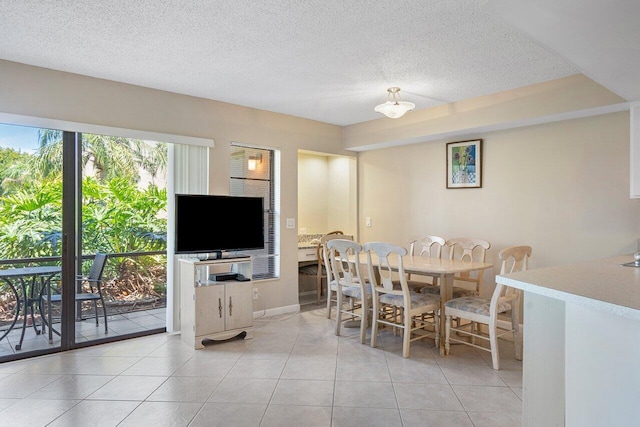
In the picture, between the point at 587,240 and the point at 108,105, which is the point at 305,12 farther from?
the point at 587,240

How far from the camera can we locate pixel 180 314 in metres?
3.89

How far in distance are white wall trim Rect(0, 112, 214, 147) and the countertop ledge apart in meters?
3.28

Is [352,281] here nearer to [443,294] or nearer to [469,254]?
[443,294]

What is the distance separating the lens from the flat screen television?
3.65 m

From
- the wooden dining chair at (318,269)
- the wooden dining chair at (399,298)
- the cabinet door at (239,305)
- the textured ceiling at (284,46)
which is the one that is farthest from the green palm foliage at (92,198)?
the wooden dining chair at (399,298)

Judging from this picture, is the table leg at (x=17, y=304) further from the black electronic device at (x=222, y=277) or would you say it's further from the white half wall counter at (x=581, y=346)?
the white half wall counter at (x=581, y=346)

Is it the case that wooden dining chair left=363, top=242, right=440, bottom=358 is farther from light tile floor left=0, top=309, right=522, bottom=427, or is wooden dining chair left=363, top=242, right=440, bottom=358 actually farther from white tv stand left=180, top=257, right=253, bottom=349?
white tv stand left=180, top=257, right=253, bottom=349

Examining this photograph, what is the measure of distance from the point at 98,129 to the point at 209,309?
1.95 meters

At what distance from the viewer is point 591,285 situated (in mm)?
1616

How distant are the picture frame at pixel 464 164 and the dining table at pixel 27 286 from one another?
13.8ft

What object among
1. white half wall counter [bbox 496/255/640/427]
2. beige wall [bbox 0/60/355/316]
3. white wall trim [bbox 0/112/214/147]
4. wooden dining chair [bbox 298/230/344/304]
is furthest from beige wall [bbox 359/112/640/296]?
white wall trim [bbox 0/112/214/147]

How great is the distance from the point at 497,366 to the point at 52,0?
394 cm

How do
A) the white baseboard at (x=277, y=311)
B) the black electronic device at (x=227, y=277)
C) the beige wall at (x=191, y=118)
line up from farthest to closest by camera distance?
the white baseboard at (x=277, y=311) < the black electronic device at (x=227, y=277) < the beige wall at (x=191, y=118)

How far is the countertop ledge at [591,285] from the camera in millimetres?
1301
